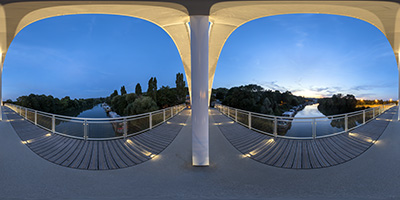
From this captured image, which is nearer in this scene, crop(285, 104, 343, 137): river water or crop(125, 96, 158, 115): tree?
crop(285, 104, 343, 137): river water

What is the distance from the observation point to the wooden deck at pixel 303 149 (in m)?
3.02

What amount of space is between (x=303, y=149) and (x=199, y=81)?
9.27 ft

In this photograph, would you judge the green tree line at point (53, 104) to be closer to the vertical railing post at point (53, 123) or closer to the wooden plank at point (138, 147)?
the vertical railing post at point (53, 123)

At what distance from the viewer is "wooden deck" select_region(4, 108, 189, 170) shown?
292 cm

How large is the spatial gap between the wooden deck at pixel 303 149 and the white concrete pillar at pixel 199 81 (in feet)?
3.38

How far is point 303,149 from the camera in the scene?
11.7 ft

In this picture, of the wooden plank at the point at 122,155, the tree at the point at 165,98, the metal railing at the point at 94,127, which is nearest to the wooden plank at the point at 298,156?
the wooden plank at the point at 122,155

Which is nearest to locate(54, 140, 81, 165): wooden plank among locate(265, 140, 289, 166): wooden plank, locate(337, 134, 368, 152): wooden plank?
locate(265, 140, 289, 166): wooden plank

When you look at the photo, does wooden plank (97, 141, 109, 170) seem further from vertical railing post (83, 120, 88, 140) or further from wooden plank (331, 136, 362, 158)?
wooden plank (331, 136, 362, 158)

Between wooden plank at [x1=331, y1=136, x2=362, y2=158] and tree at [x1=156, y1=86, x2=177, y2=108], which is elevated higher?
tree at [x1=156, y1=86, x2=177, y2=108]

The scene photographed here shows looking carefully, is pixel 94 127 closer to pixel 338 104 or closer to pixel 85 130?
pixel 85 130

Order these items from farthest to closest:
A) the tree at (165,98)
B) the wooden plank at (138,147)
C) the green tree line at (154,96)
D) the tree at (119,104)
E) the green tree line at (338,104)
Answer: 1. the tree at (165,98)
2. the tree at (119,104)
3. the green tree line at (154,96)
4. the green tree line at (338,104)
5. the wooden plank at (138,147)

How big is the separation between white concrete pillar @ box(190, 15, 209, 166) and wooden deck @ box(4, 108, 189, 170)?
1058 millimetres

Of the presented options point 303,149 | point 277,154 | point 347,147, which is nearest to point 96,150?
point 277,154
